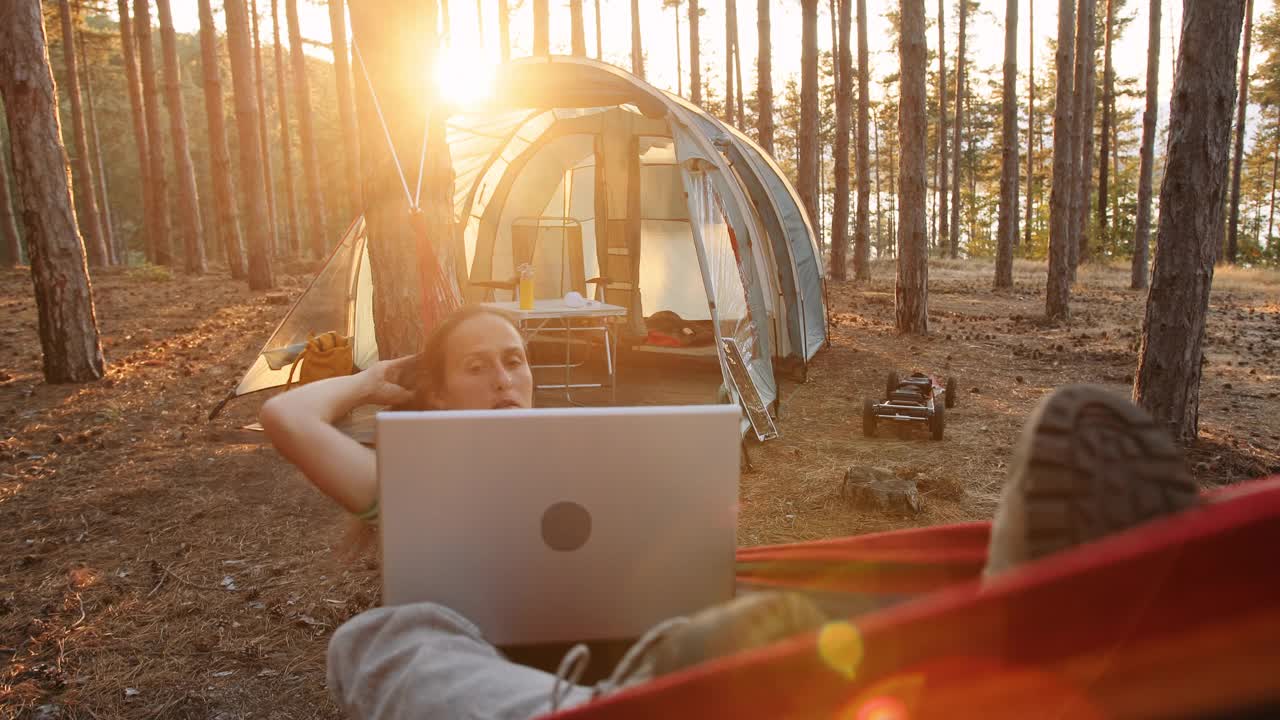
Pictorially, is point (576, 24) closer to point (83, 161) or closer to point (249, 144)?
Answer: point (249, 144)

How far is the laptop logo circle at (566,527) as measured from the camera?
4.29 ft

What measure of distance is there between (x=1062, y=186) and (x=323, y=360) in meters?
8.60

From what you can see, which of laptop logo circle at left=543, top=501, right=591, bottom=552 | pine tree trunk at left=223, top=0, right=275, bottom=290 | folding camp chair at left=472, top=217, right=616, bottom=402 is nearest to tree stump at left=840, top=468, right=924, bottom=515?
laptop logo circle at left=543, top=501, right=591, bottom=552

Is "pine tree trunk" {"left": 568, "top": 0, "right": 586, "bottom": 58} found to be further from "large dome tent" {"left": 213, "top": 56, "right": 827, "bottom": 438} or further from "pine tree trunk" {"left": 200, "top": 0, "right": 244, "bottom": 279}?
"large dome tent" {"left": 213, "top": 56, "right": 827, "bottom": 438}

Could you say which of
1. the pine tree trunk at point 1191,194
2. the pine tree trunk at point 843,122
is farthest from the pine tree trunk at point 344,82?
the pine tree trunk at point 1191,194

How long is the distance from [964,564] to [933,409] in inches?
148

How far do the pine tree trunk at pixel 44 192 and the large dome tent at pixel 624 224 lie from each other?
5.21 feet

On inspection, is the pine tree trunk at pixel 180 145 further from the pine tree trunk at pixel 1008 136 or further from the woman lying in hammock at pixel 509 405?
the pine tree trunk at pixel 1008 136

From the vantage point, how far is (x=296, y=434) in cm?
174

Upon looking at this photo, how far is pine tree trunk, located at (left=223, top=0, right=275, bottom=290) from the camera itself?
1161 cm

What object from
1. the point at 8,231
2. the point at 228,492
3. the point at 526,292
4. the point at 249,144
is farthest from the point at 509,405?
the point at 8,231

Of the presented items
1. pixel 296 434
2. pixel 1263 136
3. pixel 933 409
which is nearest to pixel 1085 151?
pixel 933 409

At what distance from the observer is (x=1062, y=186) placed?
9.45m

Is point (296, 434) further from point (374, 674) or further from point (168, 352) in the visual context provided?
point (168, 352)
